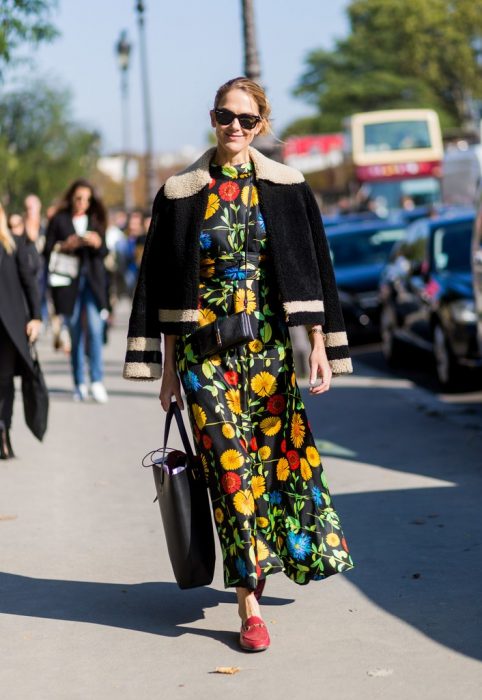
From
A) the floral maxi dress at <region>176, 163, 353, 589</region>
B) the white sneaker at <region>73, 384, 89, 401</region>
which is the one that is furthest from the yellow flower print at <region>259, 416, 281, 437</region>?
the white sneaker at <region>73, 384, 89, 401</region>

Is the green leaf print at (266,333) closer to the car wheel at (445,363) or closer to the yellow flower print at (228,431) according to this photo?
the yellow flower print at (228,431)

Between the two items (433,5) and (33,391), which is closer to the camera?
(33,391)

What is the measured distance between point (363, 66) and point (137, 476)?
8560 centimetres

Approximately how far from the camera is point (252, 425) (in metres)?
5.42

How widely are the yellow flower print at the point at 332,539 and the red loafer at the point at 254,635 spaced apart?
15.0 inches

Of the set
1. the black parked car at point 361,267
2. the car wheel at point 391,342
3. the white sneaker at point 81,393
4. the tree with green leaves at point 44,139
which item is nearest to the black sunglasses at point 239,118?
the white sneaker at point 81,393

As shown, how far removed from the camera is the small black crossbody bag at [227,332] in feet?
17.3

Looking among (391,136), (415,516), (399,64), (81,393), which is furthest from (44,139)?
(415,516)

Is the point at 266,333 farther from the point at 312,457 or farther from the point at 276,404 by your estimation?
the point at 312,457

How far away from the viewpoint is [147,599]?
6.06 meters

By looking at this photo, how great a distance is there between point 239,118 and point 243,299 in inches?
24.4

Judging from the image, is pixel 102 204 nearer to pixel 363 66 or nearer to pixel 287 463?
pixel 287 463

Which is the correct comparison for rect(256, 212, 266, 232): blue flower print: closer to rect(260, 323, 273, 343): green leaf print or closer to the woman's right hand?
rect(260, 323, 273, 343): green leaf print

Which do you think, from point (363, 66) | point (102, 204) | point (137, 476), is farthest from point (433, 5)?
point (137, 476)
